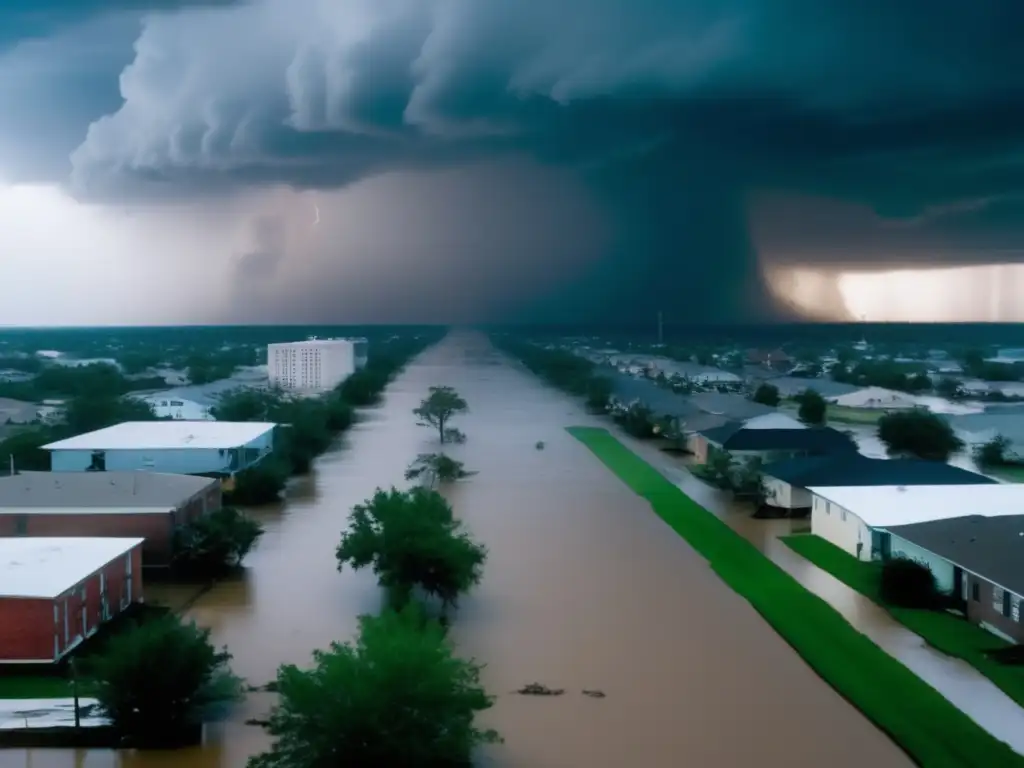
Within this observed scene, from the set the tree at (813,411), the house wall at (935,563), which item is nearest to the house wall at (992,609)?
the house wall at (935,563)

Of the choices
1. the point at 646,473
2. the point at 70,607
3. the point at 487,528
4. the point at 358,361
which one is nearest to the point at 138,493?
the point at 70,607

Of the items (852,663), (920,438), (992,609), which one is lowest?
(852,663)

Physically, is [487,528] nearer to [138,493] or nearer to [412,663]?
[138,493]

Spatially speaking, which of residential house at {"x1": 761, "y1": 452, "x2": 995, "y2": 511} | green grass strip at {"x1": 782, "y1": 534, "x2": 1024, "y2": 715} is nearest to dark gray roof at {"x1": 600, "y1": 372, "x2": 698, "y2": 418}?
residential house at {"x1": 761, "y1": 452, "x2": 995, "y2": 511}

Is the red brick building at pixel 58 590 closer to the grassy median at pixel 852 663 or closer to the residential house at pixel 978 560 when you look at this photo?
the grassy median at pixel 852 663

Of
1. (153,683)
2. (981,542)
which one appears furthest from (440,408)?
(153,683)

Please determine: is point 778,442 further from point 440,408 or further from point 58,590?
point 58,590

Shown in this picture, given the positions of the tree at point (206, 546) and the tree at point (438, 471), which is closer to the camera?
the tree at point (206, 546)
